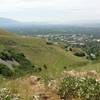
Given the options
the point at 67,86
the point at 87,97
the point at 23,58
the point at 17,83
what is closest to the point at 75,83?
the point at 67,86

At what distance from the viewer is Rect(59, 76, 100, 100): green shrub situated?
869cm

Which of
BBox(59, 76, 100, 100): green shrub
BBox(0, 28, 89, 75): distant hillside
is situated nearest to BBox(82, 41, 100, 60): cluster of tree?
BBox(0, 28, 89, 75): distant hillside

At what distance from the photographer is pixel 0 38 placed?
95.3 metres

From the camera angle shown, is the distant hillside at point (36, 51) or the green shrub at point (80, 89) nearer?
the green shrub at point (80, 89)

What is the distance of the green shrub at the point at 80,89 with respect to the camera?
8.69 meters

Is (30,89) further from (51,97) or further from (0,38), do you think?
(0,38)

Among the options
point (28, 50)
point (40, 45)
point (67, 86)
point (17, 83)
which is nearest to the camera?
point (67, 86)

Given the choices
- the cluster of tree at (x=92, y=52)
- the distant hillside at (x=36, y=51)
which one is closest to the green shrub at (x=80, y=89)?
the cluster of tree at (x=92, y=52)

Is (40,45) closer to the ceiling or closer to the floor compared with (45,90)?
closer to the floor

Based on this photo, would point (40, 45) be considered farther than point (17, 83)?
Yes

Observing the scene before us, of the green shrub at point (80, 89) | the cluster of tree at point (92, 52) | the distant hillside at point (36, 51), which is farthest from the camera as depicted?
the distant hillside at point (36, 51)

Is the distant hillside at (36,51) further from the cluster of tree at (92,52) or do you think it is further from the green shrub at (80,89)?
the green shrub at (80,89)

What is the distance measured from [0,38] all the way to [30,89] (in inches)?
3421

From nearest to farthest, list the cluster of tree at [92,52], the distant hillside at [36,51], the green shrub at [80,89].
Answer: the green shrub at [80,89], the cluster of tree at [92,52], the distant hillside at [36,51]
